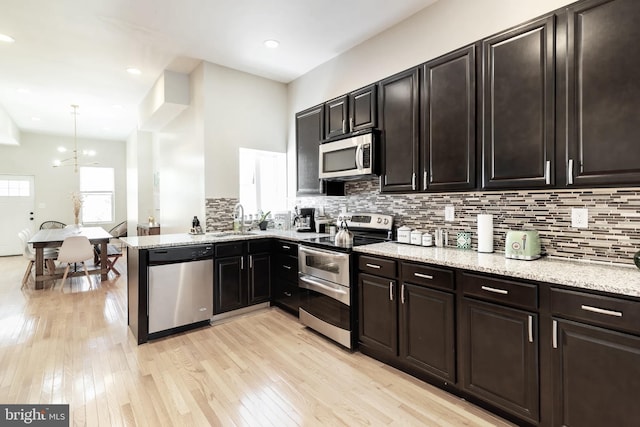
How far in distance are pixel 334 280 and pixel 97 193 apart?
345 inches

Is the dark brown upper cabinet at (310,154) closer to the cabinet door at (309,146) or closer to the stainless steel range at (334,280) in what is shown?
the cabinet door at (309,146)

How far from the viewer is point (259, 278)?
3.74 m

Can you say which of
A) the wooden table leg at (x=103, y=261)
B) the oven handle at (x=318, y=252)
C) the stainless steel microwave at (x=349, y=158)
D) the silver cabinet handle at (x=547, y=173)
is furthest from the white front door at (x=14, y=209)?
the silver cabinet handle at (x=547, y=173)

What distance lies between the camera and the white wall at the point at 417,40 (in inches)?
91.7

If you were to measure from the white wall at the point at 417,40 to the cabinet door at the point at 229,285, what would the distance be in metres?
2.35

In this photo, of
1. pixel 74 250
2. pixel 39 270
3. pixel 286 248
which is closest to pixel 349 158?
pixel 286 248

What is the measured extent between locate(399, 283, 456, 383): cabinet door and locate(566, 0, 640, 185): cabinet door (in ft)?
3.55

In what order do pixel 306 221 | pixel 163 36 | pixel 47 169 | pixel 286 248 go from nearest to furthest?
pixel 163 36 < pixel 286 248 < pixel 306 221 < pixel 47 169

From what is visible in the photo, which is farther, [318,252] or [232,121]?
[232,121]

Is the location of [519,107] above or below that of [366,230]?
above

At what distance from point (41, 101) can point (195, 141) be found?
365 cm

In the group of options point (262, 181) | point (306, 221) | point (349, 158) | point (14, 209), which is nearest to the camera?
point (349, 158)
